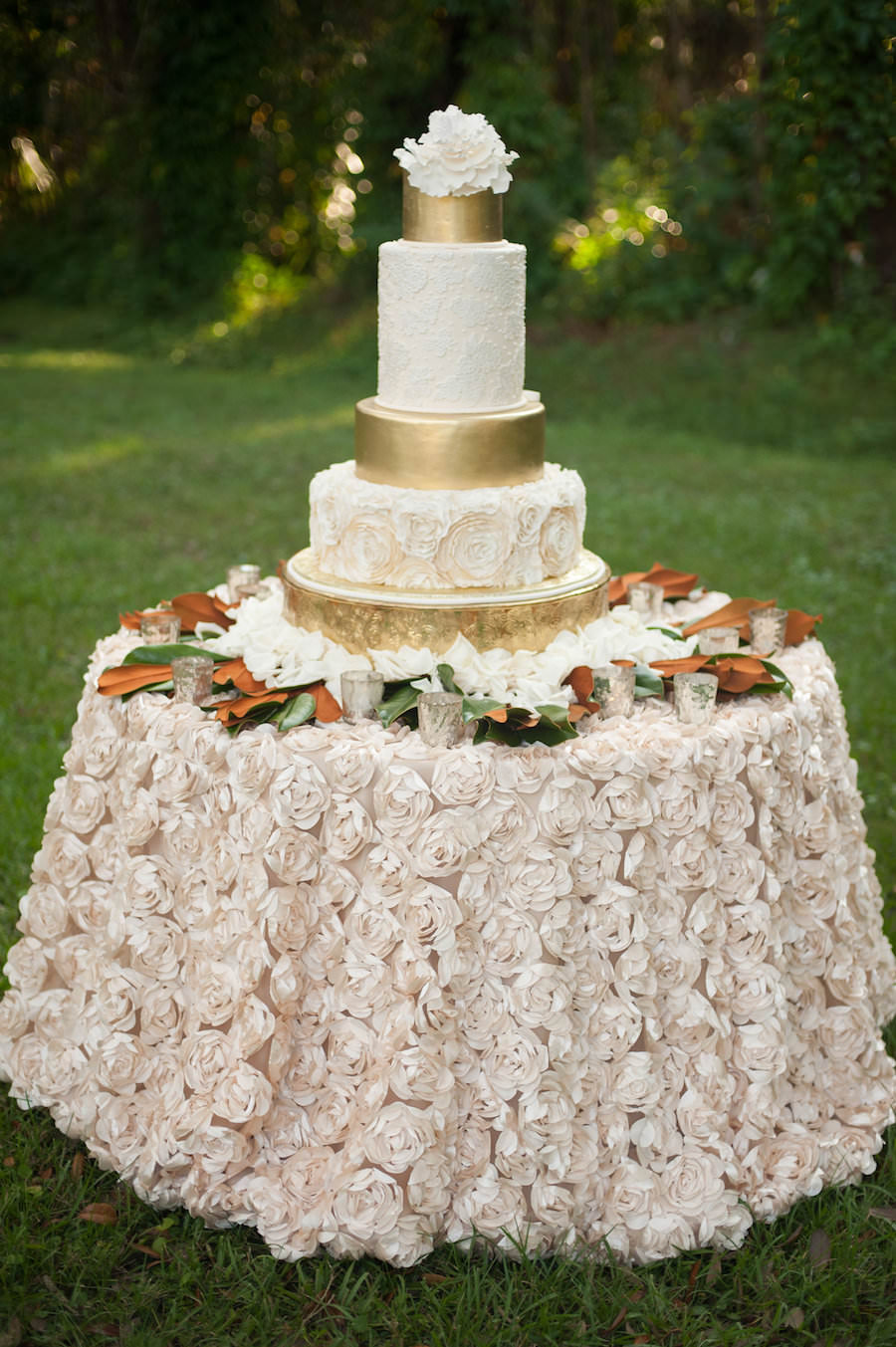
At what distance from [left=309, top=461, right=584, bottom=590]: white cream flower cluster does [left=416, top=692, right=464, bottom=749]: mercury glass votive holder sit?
1.36 ft

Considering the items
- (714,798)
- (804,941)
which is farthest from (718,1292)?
(714,798)

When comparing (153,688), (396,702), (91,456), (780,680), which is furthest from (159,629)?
(91,456)

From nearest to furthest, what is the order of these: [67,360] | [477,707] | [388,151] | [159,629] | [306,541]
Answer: [477,707], [159,629], [306,541], [67,360], [388,151]

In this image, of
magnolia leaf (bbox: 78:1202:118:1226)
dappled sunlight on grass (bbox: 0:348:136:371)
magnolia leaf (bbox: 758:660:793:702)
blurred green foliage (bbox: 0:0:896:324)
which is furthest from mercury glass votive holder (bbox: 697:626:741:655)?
dappled sunlight on grass (bbox: 0:348:136:371)

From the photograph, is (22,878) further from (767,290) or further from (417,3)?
(417,3)

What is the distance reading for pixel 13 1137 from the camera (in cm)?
273

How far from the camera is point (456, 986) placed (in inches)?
90.3

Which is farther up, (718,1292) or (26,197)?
(26,197)

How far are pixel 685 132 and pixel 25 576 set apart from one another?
11030 mm

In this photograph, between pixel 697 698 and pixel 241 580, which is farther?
pixel 241 580

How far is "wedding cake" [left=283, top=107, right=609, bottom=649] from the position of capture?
8.66ft

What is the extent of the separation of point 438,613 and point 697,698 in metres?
0.55

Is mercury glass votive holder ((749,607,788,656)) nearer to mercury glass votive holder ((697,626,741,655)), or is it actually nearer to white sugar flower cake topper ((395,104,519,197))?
mercury glass votive holder ((697,626,741,655))

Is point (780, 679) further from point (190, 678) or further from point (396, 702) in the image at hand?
point (190, 678)
